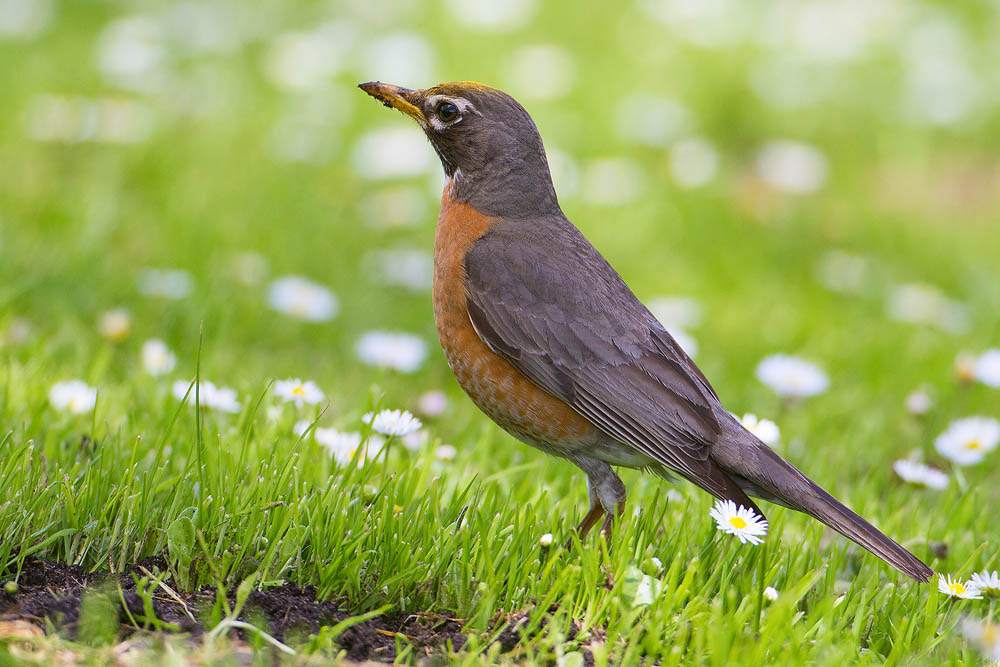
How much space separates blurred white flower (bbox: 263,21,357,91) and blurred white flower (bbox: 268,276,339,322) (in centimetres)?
388

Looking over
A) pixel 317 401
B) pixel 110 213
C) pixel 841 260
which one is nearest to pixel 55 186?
pixel 110 213

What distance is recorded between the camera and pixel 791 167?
870 centimetres

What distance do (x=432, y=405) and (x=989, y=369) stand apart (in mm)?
2557

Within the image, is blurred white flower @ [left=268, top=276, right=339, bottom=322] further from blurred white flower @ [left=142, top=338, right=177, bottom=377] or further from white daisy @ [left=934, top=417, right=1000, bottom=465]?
white daisy @ [left=934, top=417, right=1000, bottom=465]

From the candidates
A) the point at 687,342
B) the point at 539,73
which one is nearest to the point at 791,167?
the point at 539,73

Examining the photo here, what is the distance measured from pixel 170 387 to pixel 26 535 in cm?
133

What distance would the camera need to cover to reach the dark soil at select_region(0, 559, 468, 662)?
2766mm

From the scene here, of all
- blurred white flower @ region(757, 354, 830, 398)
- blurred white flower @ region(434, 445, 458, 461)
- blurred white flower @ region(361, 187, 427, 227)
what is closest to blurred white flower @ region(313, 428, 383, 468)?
blurred white flower @ region(434, 445, 458, 461)

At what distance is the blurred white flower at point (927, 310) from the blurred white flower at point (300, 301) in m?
3.56

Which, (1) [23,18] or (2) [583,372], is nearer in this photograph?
(2) [583,372]

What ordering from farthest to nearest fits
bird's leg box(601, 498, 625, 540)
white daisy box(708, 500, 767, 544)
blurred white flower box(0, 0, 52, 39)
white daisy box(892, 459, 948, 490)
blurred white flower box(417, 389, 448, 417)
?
1. blurred white flower box(0, 0, 52, 39)
2. blurred white flower box(417, 389, 448, 417)
3. white daisy box(892, 459, 948, 490)
4. bird's leg box(601, 498, 625, 540)
5. white daisy box(708, 500, 767, 544)

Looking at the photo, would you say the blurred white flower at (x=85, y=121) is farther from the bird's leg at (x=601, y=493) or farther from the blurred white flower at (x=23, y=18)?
the bird's leg at (x=601, y=493)

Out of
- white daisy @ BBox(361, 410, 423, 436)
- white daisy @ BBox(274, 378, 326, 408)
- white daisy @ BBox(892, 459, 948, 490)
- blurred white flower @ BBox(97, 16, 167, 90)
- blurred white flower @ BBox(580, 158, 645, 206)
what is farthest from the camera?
blurred white flower @ BBox(97, 16, 167, 90)

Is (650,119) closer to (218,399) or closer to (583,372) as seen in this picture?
(583,372)
